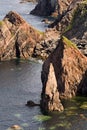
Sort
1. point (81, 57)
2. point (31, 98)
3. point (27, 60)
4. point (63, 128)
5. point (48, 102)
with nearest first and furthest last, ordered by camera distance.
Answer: point (63, 128) → point (48, 102) → point (31, 98) → point (81, 57) → point (27, 60)

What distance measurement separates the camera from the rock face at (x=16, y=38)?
162500mm

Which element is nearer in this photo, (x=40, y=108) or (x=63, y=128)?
(x=63, y=128)

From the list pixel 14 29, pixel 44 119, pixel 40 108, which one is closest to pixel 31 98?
pixel 40 108

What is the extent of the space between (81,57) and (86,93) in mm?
10821

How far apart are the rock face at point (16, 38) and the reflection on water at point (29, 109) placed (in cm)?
2745

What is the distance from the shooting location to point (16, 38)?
544ft

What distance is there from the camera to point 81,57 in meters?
117

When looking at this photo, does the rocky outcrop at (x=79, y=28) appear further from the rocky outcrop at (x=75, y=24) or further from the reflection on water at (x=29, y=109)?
the reflection on water at (x=29, y=109)

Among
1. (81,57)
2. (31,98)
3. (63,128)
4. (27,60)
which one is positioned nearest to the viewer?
(63,128)

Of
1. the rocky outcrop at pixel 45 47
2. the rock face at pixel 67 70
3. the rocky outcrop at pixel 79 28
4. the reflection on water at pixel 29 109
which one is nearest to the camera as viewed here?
the reflection on water at pixel 29 109

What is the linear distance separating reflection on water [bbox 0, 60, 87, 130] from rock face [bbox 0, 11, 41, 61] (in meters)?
27.4

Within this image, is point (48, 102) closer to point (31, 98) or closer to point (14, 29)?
point (31, 98)

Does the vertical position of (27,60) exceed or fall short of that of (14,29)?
it falls short

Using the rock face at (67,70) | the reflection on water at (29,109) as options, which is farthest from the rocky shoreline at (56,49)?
the reflection on water at (29,109)
